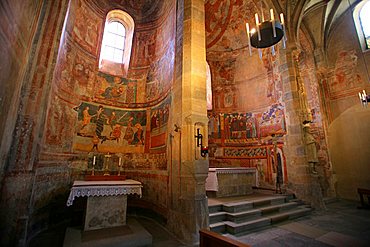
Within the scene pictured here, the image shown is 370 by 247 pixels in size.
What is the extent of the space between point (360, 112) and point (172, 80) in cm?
1017

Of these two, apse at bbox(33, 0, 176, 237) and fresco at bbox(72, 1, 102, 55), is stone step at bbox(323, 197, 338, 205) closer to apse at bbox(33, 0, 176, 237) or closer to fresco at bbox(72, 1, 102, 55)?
apse at bbox(33, 0, 176, 237)

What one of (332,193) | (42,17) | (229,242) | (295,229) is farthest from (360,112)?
(42,17)

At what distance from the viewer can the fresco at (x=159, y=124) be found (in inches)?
259

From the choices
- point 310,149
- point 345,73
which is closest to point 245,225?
point 310,149

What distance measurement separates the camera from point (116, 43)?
938 cm

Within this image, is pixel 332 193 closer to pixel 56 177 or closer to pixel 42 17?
pixel 56 177

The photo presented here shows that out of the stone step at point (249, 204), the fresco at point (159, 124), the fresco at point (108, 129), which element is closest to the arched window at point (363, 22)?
the stone step at point (249, 204)

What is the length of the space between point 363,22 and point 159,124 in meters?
12.6

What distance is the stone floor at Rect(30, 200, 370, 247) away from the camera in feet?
13.1

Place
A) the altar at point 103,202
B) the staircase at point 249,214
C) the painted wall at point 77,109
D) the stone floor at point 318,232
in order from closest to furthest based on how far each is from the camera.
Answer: the painted wall at point 77,109 < the stone floor at point 318,232 < the altar at point 103,202 < the staircase at point 249,214

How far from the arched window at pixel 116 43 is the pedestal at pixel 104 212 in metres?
6.07

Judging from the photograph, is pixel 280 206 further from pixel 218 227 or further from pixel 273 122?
pixel 273 122

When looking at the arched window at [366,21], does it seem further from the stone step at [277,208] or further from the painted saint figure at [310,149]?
the stone step at [277,208]

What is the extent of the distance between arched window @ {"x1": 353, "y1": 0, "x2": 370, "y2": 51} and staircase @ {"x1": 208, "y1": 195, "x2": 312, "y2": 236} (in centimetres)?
970
